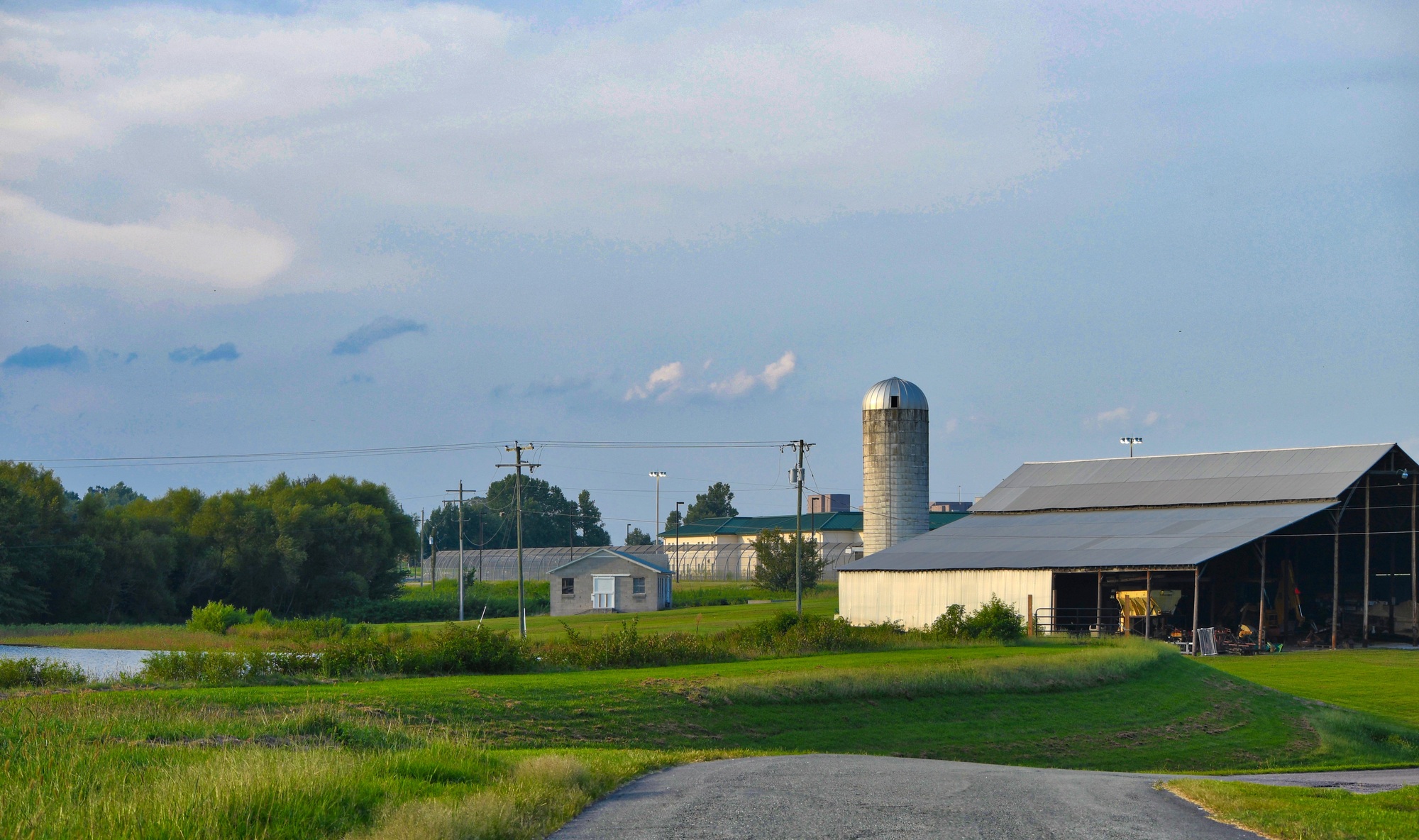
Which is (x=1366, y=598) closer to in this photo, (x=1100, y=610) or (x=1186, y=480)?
(x=1100, y=610)

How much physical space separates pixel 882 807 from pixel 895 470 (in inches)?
2087

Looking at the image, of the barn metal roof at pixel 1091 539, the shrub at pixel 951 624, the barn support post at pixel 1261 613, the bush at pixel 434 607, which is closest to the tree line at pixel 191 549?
the bush at pixel 434 607

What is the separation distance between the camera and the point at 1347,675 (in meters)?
41.1

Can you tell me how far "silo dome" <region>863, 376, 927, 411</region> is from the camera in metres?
66.1

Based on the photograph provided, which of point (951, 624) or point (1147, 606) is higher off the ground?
point (1147, 606)

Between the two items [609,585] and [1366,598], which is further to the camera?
[609,585]

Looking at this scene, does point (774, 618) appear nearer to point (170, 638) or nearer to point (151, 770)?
point (170, 638)

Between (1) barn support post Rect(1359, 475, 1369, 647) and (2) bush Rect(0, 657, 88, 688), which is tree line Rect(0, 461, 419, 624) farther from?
(1) barn support post Rect(1359, 475, 1369, 647)

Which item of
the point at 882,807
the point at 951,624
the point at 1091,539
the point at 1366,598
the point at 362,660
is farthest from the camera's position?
the point at 1091,539

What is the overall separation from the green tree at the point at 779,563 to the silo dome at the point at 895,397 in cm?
2122

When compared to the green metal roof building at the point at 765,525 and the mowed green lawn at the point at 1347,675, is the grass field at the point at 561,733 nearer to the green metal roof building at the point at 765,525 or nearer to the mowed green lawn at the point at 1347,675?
the mowed green lawn at the point at 1347,675

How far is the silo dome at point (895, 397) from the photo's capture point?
6612cm

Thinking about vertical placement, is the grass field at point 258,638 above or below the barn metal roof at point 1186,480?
below

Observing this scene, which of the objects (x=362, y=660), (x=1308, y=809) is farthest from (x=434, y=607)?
(x=1308, y=809)
